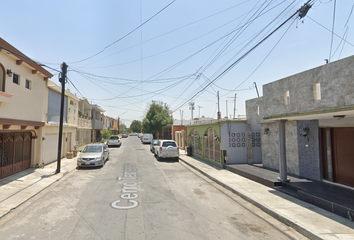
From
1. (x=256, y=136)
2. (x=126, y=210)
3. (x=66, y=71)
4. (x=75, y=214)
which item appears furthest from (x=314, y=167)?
(x=66, y=71)

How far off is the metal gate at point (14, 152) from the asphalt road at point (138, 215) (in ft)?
10.4

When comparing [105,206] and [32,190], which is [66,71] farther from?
[105,206]

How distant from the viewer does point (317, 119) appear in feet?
29.1

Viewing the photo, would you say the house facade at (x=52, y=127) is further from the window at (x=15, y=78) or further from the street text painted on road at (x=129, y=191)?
the street text painted on road at (x=129, y=191)

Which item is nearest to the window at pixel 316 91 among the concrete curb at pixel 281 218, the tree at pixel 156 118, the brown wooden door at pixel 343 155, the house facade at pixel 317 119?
the house facade at pixel 317 119

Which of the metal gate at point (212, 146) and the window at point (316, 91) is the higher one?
the window at point (316, 91)

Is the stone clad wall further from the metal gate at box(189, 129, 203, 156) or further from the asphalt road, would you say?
the metal gate at box(189, 129, 203, 156)

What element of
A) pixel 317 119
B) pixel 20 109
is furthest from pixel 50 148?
pixel 317 119

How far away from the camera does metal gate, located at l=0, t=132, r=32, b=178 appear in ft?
33.2

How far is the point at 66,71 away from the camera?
41.2ft

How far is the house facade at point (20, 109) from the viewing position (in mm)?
9400

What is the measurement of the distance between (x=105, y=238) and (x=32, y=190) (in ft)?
19.7

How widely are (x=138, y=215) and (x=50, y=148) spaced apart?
12220 millimetres

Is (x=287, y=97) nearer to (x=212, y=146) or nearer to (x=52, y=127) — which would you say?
(x=212, y=146)
